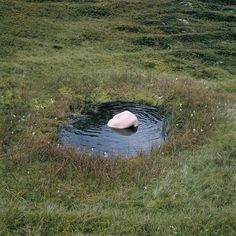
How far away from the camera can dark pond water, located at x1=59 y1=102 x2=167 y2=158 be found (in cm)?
1750

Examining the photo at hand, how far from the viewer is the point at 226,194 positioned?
43.2 feet

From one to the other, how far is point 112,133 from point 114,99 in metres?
4.47

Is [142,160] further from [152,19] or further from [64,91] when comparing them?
[152,19]

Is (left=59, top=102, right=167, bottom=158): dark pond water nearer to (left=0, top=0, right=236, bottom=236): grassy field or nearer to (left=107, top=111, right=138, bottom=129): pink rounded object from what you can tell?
(left=107, top=111, right=138, bottom=129): pink rounded object

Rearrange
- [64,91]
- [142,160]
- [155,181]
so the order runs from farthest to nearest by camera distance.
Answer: [64,91] < [142,160] < [155,181]

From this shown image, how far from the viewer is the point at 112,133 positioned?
19.3 meters

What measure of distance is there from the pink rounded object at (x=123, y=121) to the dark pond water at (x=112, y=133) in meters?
0.22

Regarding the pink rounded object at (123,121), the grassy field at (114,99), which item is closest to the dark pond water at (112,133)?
the pink rounded object at (123,121)

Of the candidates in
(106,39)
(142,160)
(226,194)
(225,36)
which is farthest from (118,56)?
(226,194)

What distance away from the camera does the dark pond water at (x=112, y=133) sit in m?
17.5

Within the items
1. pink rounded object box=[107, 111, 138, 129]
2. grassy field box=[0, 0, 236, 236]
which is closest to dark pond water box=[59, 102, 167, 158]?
pink rounded object box=[107, 111, 138, 129]

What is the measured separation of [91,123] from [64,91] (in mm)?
3966

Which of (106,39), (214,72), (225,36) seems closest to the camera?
(214,72)

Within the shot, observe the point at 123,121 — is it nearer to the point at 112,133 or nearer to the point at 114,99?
the point at 112,133
